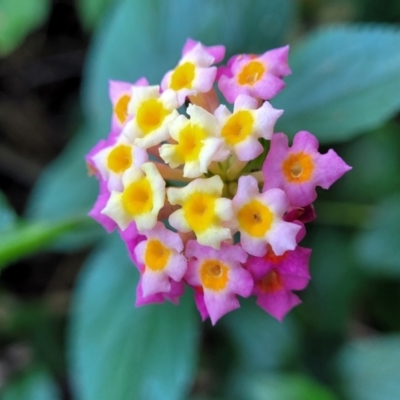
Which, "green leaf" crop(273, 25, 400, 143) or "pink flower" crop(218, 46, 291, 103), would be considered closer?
"pink flower" crop(218, 46, 291, 103)

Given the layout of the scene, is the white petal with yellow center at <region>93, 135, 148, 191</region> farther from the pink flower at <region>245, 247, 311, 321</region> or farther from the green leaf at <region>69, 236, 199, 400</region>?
the green leaf at <region>69, 236, 199, 400</region>

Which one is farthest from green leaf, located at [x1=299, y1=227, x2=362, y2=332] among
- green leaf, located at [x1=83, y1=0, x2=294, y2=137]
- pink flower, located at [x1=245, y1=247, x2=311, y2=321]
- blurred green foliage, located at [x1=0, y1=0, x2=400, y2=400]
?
pink flower, located at [x1=245, y1=247, x2=311, y2=321]

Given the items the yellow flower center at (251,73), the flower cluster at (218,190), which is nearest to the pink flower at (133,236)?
the flower cluster at (218,190)

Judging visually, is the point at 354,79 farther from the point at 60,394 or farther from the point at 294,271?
the point at 60,394

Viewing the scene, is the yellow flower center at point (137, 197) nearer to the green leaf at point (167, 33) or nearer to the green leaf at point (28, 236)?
the green leaf at point (28, 236)

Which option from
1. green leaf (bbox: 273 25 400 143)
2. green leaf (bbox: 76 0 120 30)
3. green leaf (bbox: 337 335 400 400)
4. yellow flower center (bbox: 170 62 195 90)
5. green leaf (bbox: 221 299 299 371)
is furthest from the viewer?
green leaf (bbox: 76 0 120 30)

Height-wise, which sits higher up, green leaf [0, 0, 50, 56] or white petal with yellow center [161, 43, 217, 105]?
white petal with yellow center [161, 43, 217, 105]
